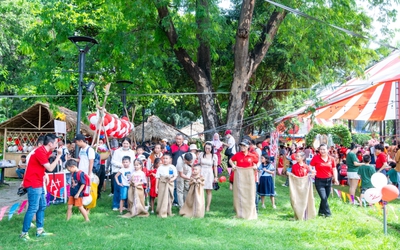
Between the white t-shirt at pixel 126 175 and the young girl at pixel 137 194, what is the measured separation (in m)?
0.23

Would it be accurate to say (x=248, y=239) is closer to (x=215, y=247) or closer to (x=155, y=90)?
(x=215, y=247)

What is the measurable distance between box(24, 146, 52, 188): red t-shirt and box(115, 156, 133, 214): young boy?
2254 millimetres

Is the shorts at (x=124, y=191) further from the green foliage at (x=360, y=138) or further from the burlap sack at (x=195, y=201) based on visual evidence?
the green foliage at (x=360, y=138)

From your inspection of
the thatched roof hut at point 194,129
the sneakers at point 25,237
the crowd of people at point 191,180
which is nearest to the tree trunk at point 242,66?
the crowd of people at point 191,180

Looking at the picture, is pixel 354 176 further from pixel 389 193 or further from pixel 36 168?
pixel 36 168

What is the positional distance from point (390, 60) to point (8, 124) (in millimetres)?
15315

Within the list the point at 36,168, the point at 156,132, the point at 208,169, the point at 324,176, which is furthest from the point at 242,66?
the point at 156,132

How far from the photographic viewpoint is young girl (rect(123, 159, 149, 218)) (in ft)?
24.9

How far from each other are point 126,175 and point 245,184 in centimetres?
243

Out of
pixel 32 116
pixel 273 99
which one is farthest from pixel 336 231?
pixel 273 99

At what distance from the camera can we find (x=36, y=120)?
1692cm

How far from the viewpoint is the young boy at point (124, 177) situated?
7.99 m

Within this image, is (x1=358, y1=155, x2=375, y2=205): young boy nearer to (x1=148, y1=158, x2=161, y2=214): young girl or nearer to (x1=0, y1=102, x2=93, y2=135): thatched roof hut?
(x1=148, y1=158, x2=161, y2=214): young girl

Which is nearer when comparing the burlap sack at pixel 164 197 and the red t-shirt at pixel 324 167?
the burlap sack at pixel 164 197
